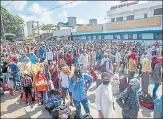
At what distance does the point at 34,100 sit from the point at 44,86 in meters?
1.20

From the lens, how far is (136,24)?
2986 cm

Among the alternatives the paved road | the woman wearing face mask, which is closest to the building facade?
the paved road

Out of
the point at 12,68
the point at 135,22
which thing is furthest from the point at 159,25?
the point at 12,68

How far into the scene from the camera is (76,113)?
641cm

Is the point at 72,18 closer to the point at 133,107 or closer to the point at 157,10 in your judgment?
the point at 157,10

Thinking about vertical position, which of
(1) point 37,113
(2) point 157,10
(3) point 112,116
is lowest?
(1) point 37,113

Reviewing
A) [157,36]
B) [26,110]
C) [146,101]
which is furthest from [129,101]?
[157,36]

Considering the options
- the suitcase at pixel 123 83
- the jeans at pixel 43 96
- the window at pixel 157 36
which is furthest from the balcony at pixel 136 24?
the jeans at pixel 43 96

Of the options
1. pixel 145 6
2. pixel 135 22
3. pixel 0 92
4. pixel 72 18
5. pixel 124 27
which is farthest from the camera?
pixel 72 18

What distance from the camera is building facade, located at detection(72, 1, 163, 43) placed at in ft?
89.3

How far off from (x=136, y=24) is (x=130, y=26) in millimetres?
1272

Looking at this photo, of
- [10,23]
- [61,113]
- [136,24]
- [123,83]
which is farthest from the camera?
[10,23]

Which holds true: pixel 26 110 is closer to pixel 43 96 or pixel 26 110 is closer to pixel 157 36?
pixel 43 96

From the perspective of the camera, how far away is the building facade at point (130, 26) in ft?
89.3
